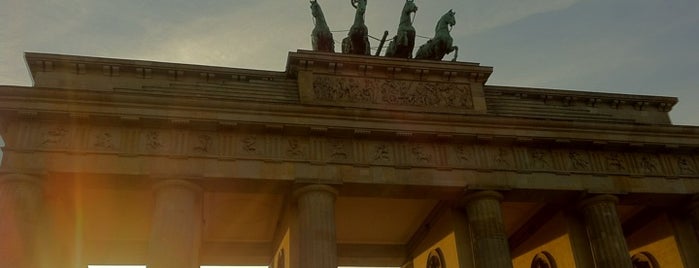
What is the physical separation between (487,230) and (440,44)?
24.9ft

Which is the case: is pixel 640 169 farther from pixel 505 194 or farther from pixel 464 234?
pixel 464 234

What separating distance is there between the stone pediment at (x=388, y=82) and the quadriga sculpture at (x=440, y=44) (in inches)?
49.6

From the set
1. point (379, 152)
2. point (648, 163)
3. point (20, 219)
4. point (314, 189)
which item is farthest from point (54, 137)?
point (648, 163)

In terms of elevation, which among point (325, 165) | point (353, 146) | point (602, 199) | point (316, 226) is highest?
point (353, 146)

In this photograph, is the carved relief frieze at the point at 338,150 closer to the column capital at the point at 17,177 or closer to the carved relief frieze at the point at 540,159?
the carved relief frieze at the point at 540,159

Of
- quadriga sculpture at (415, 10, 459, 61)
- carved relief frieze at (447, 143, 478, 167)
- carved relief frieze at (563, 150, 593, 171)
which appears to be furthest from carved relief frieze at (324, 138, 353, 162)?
carved relief frieze at (563, 150, 593, 171)

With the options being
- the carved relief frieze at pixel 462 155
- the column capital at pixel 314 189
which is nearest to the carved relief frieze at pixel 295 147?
the column capital at pixel 314 189

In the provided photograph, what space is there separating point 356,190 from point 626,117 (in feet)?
39.3

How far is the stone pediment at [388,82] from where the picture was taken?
20109mm

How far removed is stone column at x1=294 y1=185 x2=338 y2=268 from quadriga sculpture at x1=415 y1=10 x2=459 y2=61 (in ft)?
→ 25.2

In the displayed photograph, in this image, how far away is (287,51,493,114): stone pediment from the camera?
66.0ft

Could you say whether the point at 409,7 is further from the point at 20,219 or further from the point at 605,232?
the point at 20,219

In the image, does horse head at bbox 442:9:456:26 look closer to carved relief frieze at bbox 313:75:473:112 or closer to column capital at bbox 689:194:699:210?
carved relief frieze at bbox 313:75:473:112

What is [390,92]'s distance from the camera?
2062cm
